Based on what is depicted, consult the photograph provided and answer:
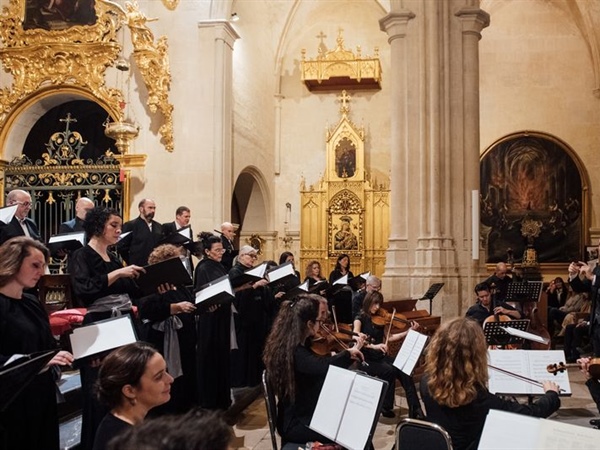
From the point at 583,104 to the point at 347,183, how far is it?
6.11 meters

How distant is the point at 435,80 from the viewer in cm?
966

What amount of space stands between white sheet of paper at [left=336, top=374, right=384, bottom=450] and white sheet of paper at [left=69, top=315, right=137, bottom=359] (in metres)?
1.13

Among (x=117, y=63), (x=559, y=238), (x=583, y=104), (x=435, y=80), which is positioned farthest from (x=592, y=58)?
(x=117, y=63)

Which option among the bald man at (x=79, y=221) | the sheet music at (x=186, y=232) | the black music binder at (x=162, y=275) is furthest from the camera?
the bald man at (x=79, y=221)

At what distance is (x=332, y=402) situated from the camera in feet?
10.9

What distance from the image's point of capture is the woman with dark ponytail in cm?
587

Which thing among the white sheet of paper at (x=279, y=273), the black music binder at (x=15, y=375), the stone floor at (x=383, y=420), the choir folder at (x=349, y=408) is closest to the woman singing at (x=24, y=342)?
the black music binder at (x=15, y=375)

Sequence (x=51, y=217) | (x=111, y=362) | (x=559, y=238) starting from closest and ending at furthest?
(x=111, y=362) < (x=51, y=217) < (x=559, y=238)

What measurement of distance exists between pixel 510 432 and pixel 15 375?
1.88 m

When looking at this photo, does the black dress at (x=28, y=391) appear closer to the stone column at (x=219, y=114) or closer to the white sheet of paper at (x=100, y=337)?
the white sheet of paper at (x=100, y=337)

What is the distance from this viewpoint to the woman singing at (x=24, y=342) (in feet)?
10.4

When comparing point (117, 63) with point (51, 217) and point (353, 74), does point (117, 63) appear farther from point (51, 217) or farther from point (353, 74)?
point (353, 74)

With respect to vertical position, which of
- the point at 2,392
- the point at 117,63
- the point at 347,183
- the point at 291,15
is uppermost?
the point at 291,15

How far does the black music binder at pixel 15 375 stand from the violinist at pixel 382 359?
3639 millimetres
